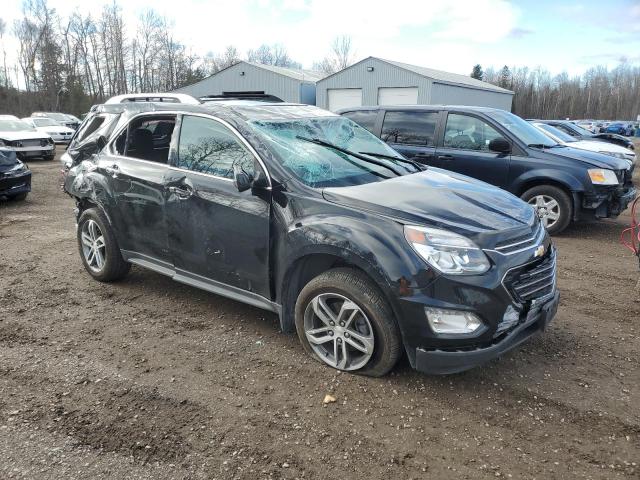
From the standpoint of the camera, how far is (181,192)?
161 inches

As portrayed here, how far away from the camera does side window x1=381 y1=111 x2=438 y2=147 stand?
313 inches

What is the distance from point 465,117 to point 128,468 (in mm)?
6790

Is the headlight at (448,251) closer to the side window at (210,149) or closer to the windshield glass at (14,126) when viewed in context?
the side window at (210,149)

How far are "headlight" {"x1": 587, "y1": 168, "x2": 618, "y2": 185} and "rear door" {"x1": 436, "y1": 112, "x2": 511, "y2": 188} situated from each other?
113 centimetres

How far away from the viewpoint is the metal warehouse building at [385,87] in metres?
29.2

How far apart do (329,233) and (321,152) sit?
97 cm

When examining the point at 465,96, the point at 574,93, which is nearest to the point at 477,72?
the point at 574,93

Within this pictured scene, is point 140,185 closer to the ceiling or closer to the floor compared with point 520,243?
closer to the ceiling

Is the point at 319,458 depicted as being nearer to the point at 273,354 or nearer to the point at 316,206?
the point at 273,354

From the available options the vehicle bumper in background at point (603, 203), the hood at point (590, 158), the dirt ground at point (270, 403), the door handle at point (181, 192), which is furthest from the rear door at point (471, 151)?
the door handle at point (181, 192)

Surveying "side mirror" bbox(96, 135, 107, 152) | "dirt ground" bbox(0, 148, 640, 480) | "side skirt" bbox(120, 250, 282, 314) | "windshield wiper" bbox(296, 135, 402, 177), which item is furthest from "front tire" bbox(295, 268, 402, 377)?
"side mirror" bbox(96, 135, 107, 152)

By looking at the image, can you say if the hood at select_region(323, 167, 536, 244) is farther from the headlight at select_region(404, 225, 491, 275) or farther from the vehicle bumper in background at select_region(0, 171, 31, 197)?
the vehicle bumper in background at select_region(0, 171, 31, 197)

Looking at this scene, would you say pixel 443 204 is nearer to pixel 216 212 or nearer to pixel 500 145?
pixel 216 212

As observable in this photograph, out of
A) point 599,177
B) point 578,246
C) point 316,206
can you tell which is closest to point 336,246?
point 316,206
